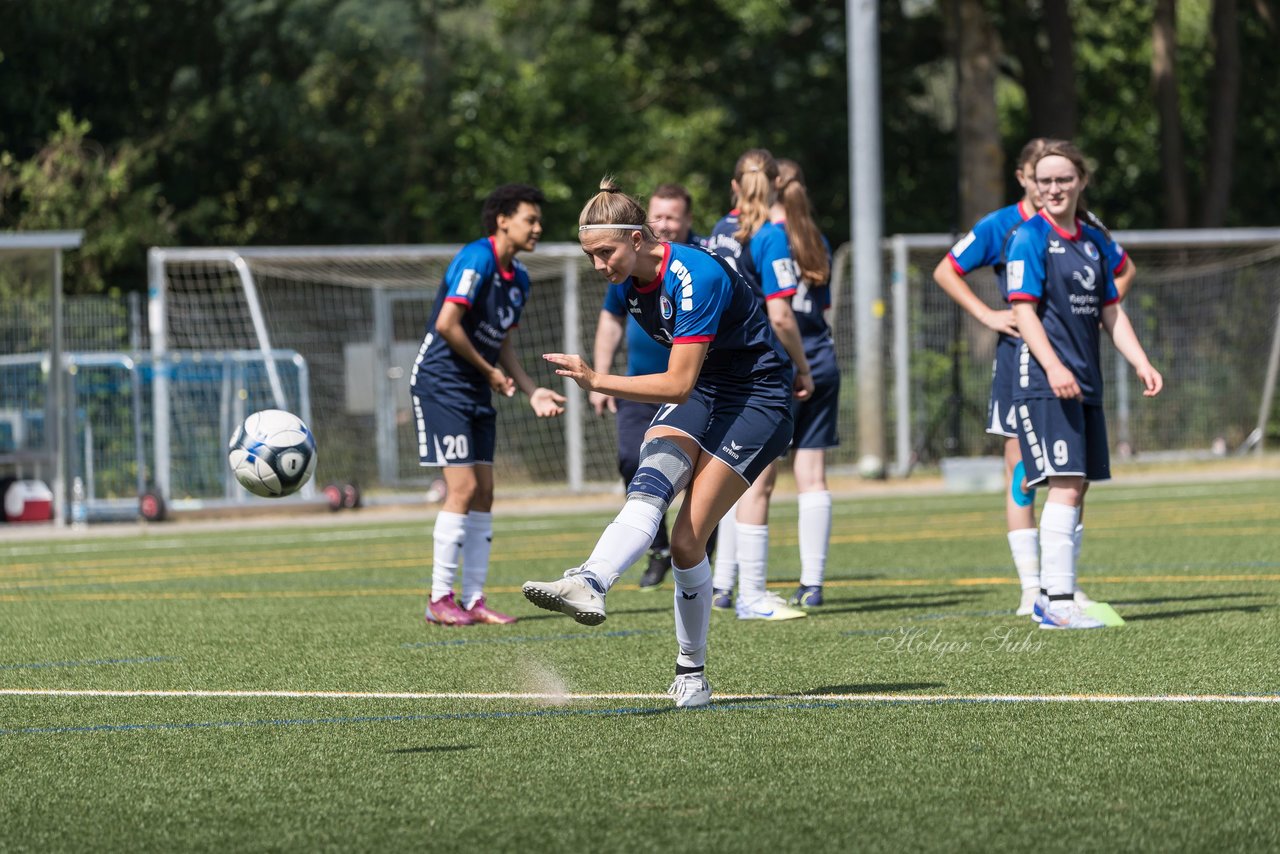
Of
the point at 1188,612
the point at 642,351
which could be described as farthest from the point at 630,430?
the point at 1188,612

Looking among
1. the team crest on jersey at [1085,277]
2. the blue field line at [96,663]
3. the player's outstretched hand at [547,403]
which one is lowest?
the blue field line at [96,663]

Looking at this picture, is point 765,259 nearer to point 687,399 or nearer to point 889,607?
point 889,607

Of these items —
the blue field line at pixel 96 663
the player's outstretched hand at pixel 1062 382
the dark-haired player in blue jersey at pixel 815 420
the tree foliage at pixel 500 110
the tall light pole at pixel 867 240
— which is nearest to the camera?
the blue field line at pixel 96 663

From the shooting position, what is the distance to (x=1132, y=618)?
26.3 feet

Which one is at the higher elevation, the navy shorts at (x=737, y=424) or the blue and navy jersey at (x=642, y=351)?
the blue and navy jersey at (x=642, y=351)

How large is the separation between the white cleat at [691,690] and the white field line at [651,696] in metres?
0.13

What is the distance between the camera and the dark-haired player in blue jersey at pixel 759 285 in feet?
27.1

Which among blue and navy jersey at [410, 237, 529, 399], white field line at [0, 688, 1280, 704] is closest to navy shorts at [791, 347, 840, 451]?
blue and navy jersey at [410, 237, 529, 399]

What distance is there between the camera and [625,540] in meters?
5.70

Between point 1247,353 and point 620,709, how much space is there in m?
18.0

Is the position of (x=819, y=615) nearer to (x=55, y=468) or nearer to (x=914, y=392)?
(x=55, y=468)

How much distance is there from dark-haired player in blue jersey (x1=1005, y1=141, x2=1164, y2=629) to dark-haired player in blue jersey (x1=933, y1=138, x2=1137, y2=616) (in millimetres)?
174

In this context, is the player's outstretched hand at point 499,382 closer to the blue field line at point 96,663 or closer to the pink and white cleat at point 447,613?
the pink and white cleat at point 447,613

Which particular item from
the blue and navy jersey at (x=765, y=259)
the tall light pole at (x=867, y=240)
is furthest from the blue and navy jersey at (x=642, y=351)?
the tall light pole at (x=867, y=240)
